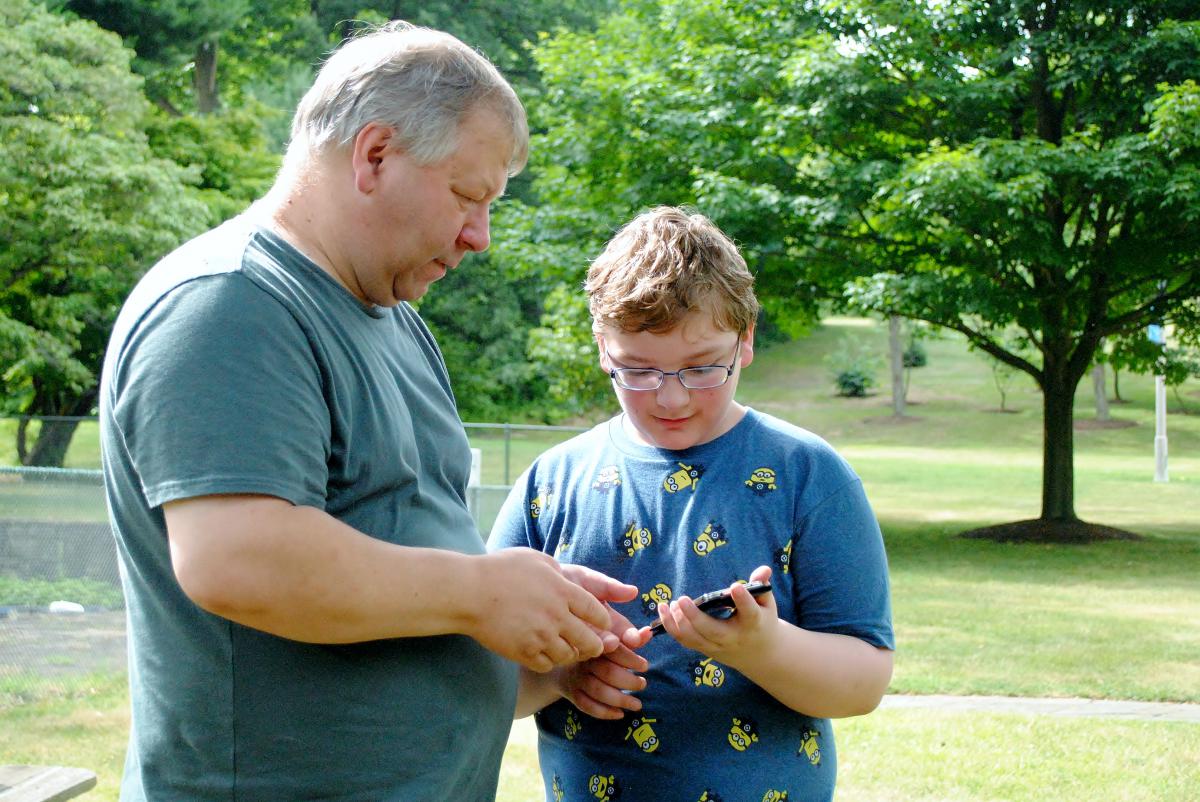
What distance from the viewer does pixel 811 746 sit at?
2.09 meters

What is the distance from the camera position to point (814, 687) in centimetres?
197

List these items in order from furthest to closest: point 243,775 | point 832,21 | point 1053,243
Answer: point 832,21, point 1053,243, point 243,775

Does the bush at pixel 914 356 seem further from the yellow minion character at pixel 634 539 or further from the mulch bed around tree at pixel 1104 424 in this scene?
the yellow minion character at pixel 634 539

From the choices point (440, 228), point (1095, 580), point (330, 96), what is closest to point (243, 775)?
point (440, 228)

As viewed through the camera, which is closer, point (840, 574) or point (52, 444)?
point (840, 574)

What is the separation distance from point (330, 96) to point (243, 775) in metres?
0.95

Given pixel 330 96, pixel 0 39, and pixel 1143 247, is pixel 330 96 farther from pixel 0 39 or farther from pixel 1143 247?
pixel 1143 247

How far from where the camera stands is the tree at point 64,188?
44.0ft

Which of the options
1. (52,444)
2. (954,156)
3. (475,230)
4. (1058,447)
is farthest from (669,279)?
(1058,447)

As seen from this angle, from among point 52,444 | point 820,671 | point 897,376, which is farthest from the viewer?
point 897,376

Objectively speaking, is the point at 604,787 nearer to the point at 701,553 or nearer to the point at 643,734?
the point at 643,734

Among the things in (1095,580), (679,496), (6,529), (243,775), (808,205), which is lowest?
(1095,580)

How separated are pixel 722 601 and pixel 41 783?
2705 millimetres

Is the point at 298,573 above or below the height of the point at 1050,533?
above
